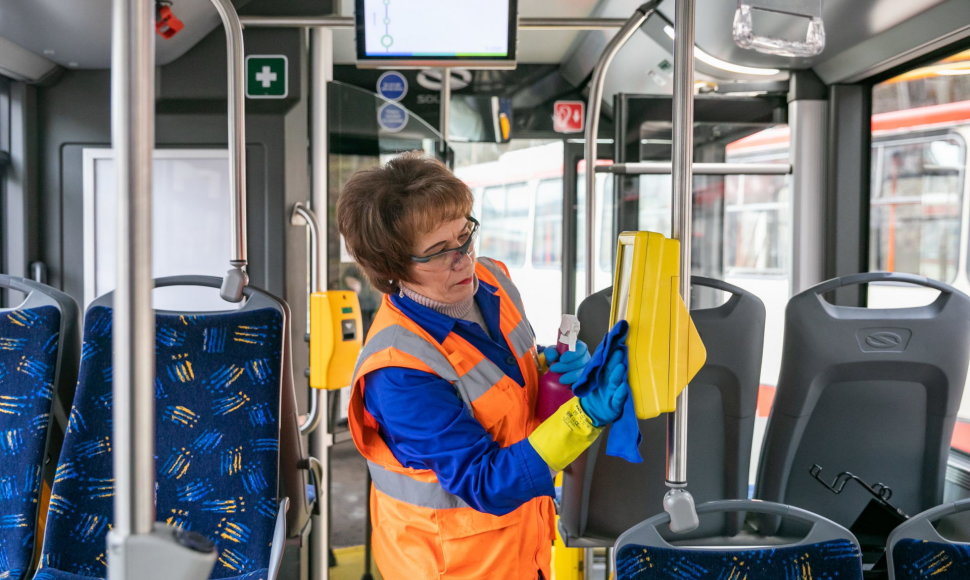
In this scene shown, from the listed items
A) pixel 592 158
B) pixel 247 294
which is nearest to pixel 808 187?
pixel 592 158

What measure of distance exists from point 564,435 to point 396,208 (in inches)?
23.9

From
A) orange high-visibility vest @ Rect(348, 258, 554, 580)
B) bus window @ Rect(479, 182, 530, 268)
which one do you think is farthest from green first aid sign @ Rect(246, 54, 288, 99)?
bus window @ Rect(479, 182, 530, 268)

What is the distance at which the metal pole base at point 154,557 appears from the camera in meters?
0.77

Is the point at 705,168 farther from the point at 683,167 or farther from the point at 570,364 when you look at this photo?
the point at 683,167

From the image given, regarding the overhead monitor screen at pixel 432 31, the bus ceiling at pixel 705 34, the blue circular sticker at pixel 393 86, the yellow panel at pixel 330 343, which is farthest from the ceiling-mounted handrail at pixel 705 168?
the blue circular sticker at pixel 393 86

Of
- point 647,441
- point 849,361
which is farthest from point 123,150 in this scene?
point 849,361

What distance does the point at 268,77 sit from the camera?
3559 millimetres

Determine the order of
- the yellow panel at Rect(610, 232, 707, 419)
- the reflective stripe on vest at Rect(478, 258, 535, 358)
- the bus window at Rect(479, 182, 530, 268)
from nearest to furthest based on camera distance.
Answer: the yellow panel at Rect(610, 232, 707, 419), the reflective stripe on vest at Rect(478, 258, 535, 358), the bus window at Rect(479, 182, 530, 268)

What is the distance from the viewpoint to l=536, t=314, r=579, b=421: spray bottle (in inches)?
67.8

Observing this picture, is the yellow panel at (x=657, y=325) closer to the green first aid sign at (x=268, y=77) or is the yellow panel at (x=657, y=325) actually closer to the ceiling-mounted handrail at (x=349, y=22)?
the ceiling-mounted handrail at (x=349, y=22)

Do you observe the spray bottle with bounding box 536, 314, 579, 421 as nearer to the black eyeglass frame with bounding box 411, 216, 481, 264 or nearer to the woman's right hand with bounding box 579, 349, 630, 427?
the black eyeglass frame with bounding box 411, 216, 481, 264

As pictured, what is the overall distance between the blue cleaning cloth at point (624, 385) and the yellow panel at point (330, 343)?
201cm

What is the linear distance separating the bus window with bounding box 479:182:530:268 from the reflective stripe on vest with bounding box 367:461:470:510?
20.3 feet

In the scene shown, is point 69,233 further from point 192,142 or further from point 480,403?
point 480,403
